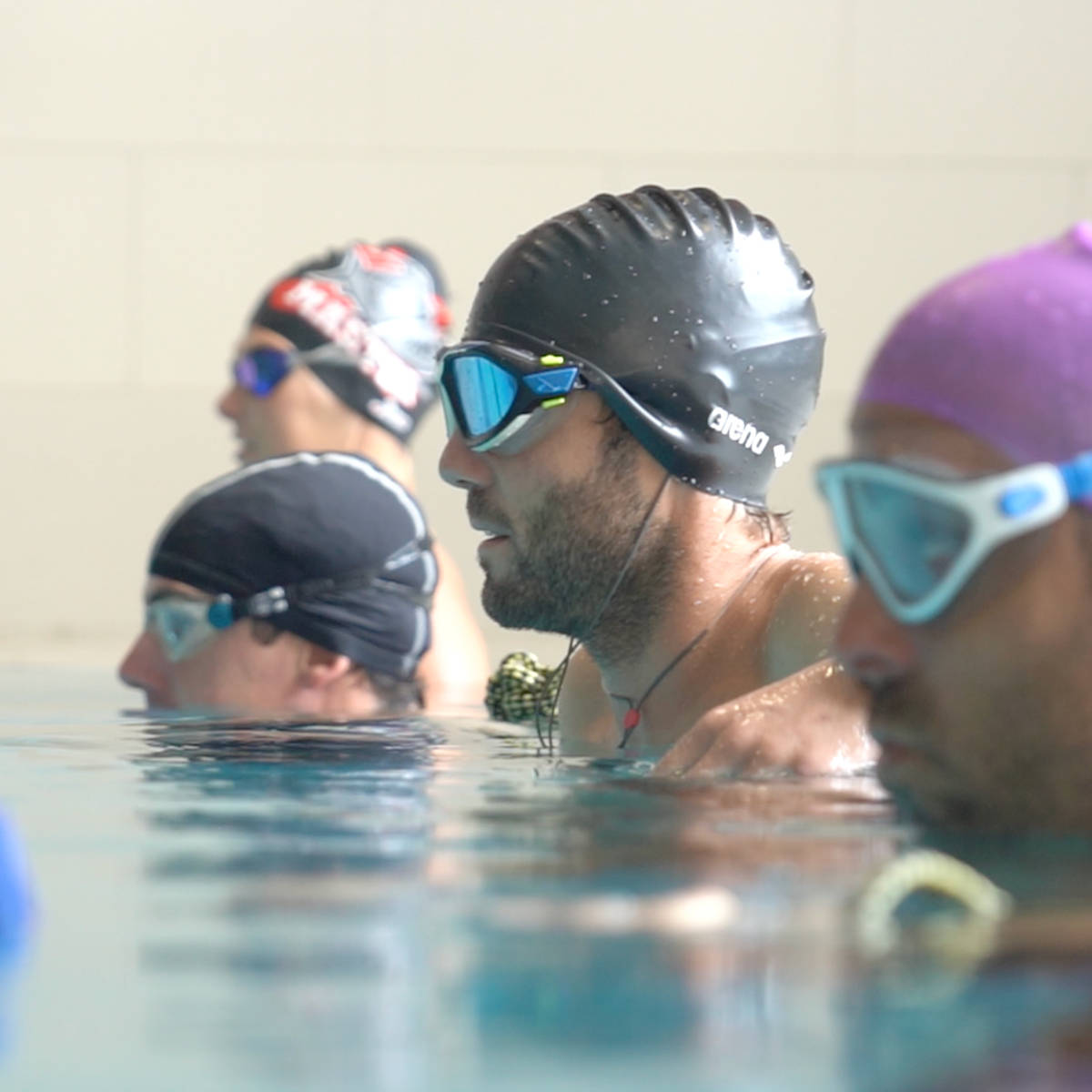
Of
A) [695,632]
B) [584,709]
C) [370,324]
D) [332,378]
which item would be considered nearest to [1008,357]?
[695,632]

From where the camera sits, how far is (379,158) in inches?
426

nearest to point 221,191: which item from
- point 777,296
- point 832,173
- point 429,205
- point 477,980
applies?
point 429,205

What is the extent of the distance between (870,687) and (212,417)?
846 cm

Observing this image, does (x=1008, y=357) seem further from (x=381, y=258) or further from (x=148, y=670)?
(x=381, y=258)

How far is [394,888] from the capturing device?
225cm

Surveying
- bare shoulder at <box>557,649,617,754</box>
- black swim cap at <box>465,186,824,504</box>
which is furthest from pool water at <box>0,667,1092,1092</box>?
bare shoulder at <box>557,649,617,754</box>

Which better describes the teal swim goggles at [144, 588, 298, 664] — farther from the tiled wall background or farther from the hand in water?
the tiled wall background

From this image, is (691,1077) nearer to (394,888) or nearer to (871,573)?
(394,888)

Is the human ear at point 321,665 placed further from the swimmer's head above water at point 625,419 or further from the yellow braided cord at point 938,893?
the yellow braided cord at point 938,893

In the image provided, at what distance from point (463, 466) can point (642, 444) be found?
38 cm

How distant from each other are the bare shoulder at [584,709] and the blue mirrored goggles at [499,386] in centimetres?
77

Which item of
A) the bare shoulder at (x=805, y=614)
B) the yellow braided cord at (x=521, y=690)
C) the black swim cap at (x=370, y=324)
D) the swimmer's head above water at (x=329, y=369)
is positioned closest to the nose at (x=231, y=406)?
the swimmer's head above water at (x=329, y=369)

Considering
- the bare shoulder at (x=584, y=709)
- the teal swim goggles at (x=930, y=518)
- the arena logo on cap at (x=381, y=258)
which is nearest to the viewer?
the teal swim goggles at (x=930, y=518)

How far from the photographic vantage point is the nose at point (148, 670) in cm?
556
